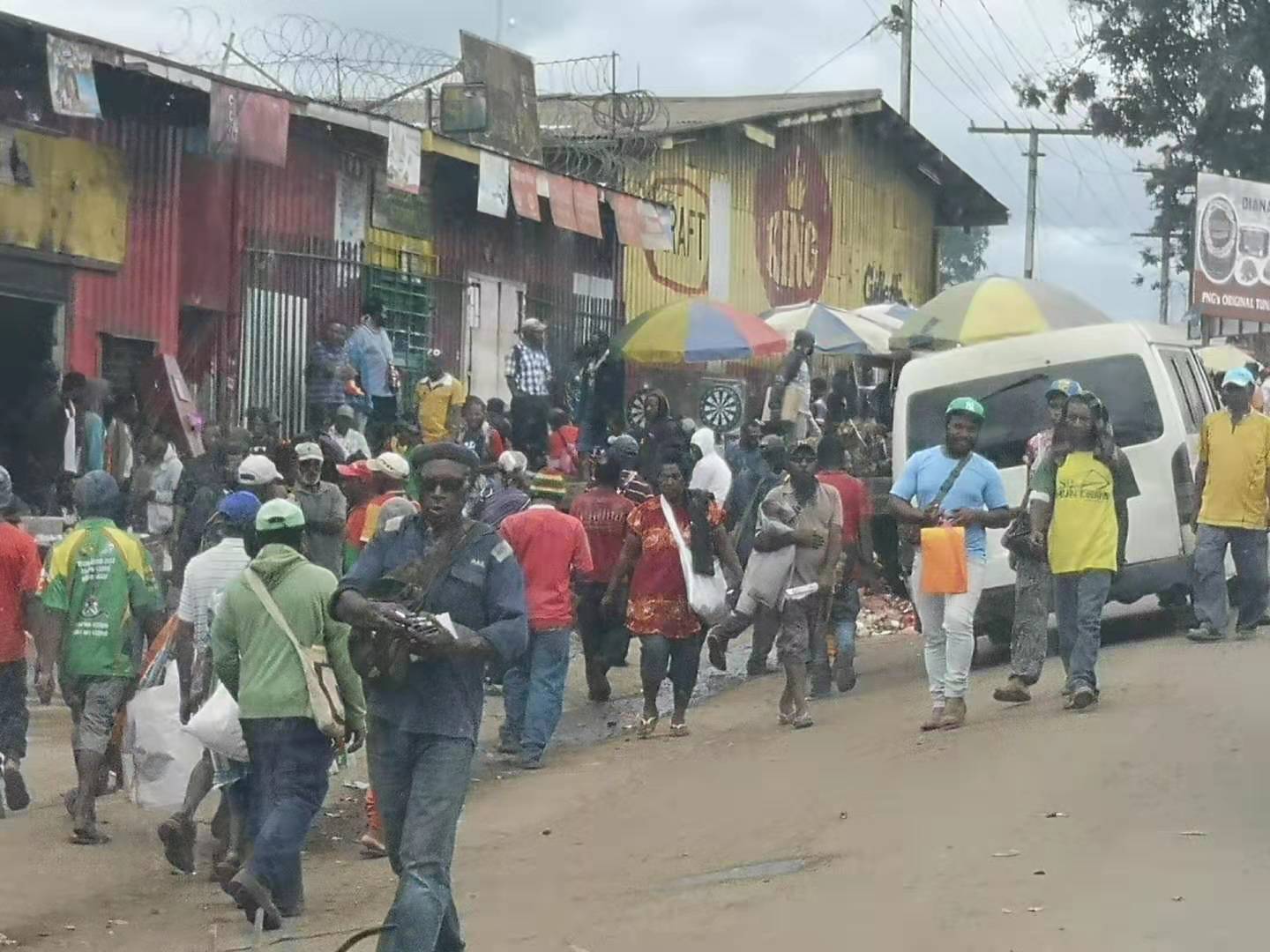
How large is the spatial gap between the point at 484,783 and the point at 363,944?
12.3ft

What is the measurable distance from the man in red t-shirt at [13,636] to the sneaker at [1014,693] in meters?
5.16

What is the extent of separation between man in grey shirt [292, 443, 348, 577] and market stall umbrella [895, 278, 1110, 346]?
6.94 metres

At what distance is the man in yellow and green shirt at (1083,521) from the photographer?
11562 millimetres

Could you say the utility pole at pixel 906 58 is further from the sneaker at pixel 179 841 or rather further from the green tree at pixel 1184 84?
the sneaker at pixel 179 841

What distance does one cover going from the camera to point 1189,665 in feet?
42.7

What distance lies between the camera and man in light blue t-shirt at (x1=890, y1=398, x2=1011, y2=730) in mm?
11516

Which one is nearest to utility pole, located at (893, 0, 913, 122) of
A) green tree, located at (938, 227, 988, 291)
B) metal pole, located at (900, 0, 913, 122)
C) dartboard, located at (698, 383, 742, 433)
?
metal pole, located at (900, 0, 913, 122)

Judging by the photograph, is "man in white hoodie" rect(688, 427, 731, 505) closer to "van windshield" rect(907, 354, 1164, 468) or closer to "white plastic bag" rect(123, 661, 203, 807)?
"van windshield" rect(907, 354, 1164, 468)

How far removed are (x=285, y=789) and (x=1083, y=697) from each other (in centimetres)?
508

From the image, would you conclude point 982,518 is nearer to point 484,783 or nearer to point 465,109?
point 484,783

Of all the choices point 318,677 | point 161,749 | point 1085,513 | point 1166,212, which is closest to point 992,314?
point 1085,513

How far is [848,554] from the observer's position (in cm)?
1420

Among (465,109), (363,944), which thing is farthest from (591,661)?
(465,109)

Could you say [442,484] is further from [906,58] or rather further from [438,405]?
[906,58]
